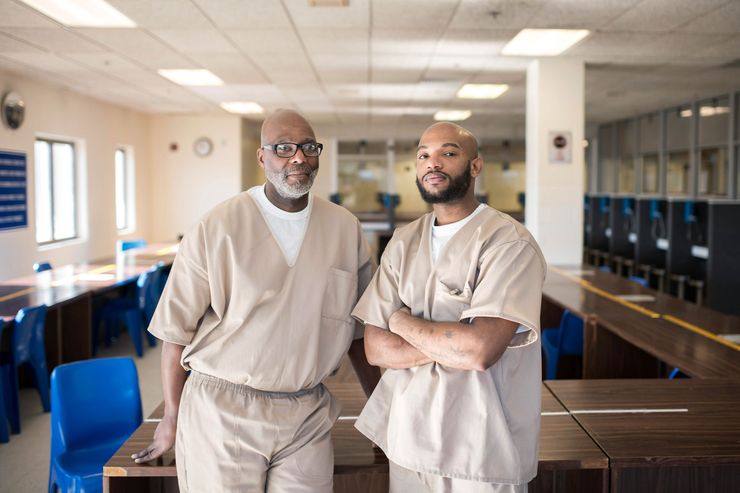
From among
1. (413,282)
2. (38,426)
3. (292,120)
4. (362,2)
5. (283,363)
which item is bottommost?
(38,426)

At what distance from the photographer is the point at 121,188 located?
1188 centimetres

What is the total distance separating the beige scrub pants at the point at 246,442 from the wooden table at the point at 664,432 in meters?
0.89

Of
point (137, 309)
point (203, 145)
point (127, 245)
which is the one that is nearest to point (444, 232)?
point (137, 309)

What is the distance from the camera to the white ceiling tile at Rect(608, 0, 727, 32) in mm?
4895

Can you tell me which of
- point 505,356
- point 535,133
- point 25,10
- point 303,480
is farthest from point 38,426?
point 535,133

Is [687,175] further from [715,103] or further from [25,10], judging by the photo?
[25,10]

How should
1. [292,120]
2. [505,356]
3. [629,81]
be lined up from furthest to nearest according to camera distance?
[629,81]
[292,120]
[505,356]

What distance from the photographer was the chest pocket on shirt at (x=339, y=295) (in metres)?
1.96

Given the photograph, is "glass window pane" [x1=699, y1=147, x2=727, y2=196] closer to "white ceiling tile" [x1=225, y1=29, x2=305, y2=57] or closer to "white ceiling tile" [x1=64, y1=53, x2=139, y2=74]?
"white ceiling tile" [x1=225, y1=29, x2=305, y2=57]

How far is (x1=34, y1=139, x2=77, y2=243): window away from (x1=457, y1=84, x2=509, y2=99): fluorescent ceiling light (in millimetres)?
5288

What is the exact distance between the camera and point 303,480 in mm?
1855

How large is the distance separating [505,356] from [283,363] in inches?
22.6

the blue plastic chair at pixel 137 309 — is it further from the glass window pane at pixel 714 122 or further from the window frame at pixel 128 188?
the glass window pane at pixel 714 122

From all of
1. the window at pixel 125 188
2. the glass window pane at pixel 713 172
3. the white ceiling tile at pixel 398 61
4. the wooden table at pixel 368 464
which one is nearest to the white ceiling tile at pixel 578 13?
the white ceiling tile at pixel 398 61
